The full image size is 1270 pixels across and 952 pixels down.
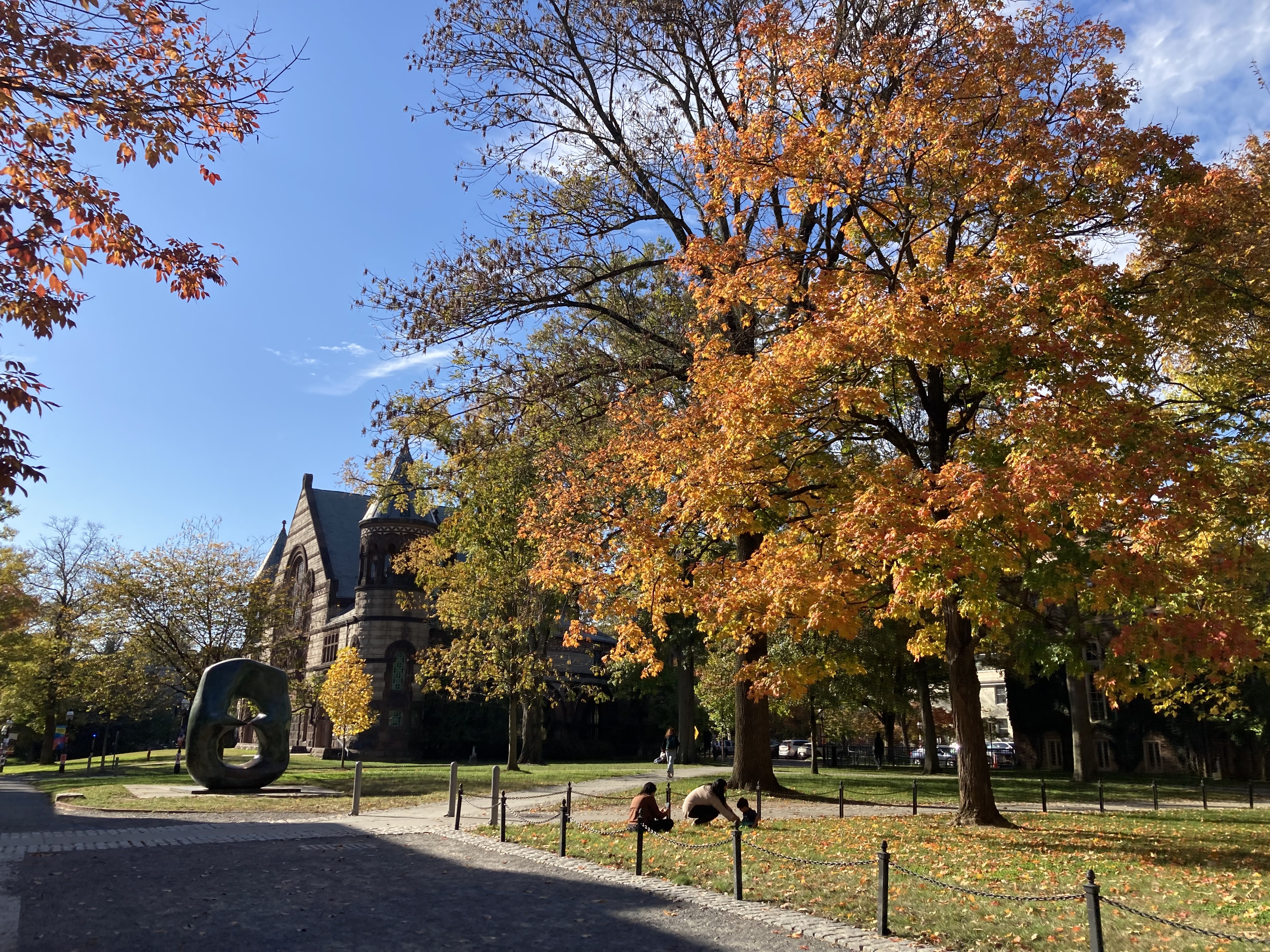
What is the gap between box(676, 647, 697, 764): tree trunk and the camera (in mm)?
42250

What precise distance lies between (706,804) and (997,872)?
5.81 metres

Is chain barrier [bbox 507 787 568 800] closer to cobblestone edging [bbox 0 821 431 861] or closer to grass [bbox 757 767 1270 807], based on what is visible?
cobblestone edging [bbox 0 821 431 861]

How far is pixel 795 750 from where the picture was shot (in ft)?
210

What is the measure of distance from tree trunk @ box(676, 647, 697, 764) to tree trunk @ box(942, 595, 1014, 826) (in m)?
26.8

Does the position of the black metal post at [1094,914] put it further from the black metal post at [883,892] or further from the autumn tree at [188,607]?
the autumn tree at [188,607]

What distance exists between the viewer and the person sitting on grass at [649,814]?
45.5ft

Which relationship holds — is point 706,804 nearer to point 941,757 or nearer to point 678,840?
point 678,840

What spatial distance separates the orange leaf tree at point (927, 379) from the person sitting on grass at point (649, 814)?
2451 mm

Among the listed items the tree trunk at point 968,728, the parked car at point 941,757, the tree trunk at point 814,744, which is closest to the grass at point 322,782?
the tree trunk at point 814,744

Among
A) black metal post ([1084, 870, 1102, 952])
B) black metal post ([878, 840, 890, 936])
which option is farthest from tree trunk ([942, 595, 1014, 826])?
black metal post ([1084, 870, 1102, 952])

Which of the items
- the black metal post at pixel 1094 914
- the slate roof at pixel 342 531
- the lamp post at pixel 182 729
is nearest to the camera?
the black metal post at pixel 1094 914

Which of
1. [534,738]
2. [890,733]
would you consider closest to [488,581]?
[534,738]

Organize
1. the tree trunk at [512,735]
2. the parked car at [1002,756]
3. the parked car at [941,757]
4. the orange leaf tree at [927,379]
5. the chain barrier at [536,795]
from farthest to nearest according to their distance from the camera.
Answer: the parked car at [1002,756], the parked car at [941,757], the tree trunk at [512,735], the chain barrier at [536,795], the orange leaf tree at [927,379]

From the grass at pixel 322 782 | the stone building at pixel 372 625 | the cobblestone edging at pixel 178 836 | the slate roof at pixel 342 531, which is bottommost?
the grass at pixel 322 782
